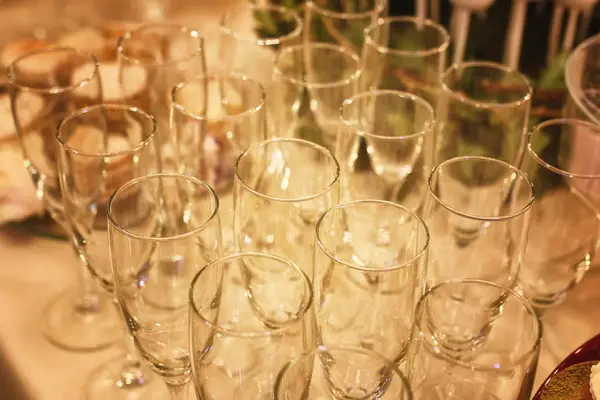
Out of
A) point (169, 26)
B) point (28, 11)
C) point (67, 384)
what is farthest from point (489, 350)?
point (28, 11)

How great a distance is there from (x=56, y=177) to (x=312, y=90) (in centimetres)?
31

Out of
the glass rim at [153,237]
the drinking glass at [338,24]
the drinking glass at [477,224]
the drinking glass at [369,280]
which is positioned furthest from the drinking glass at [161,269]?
the drinking glass at [338,24]

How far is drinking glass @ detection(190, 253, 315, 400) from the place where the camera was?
0.52 meters

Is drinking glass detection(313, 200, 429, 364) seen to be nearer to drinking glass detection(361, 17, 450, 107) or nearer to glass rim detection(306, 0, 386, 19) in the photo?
drinking glass detection(361, 17, 450, 107)

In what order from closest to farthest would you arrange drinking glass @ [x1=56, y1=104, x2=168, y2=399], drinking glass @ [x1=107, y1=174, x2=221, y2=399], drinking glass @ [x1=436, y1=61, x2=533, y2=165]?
drinking glass @ [x1=107, y1=174, x2=221, y2=399]
drinking glass @ [x1=56, y1=104, x2=168, y2=399]
drinking glass @ [x1=436, y1=61, x2=533, y2=165]

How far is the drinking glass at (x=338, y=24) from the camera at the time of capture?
1.05m

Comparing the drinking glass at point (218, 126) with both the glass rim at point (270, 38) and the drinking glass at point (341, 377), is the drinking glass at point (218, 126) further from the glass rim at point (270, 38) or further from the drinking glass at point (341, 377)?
the drinking glass at point (341, 377)

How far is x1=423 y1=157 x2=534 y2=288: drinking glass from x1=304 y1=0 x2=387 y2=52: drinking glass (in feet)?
1.22

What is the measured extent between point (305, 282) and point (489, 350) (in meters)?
0.19

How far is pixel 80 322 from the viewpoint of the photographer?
82 centimetres

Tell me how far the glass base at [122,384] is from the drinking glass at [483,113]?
42 cm

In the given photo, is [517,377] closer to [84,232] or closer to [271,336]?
[271,336]

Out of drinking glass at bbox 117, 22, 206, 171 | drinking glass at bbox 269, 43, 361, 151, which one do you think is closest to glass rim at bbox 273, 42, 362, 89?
drinking glass at bbox 269, 43, 361, 151

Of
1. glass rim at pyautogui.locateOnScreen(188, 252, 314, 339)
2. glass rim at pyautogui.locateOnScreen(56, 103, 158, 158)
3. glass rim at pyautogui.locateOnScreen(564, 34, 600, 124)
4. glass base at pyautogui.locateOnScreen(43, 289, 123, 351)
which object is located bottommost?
glass base at pyautogui.locateOnScreen(43, 289, 123, 351)
